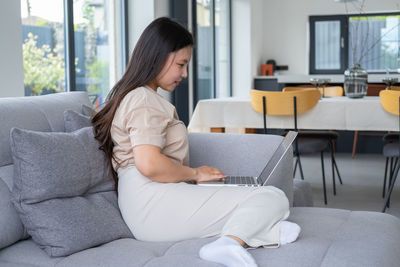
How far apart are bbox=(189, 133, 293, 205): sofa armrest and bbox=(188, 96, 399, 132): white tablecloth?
155 cm

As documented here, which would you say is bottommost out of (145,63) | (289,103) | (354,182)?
(354,182)

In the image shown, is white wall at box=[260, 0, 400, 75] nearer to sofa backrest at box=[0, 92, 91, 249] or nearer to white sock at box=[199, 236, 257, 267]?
sofa backrest at box=[0, 92, 91, 249]

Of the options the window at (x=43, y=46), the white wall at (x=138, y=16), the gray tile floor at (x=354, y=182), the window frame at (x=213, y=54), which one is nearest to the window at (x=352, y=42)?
the window frame at (x=213, y=54)

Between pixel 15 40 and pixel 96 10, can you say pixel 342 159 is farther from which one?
pixel 15 40

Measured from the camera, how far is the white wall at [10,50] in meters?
2.89

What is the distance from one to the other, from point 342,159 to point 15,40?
14.1 ft

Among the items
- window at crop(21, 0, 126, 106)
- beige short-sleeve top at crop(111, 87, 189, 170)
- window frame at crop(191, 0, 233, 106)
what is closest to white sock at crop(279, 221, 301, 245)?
beige short-sleeve top at crop(111, 87, 189, 170)

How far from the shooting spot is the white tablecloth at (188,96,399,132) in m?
3.76

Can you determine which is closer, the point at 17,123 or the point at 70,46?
the point at 17,123

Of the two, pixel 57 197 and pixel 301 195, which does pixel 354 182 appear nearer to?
pixel 301 195

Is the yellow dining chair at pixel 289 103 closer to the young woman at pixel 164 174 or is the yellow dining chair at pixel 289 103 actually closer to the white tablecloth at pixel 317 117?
the white tablecloth at pixel 317 117

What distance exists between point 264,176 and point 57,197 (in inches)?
35.0

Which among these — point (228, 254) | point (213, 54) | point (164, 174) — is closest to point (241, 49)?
point (213, 54)

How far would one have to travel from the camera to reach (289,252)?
159 cm
